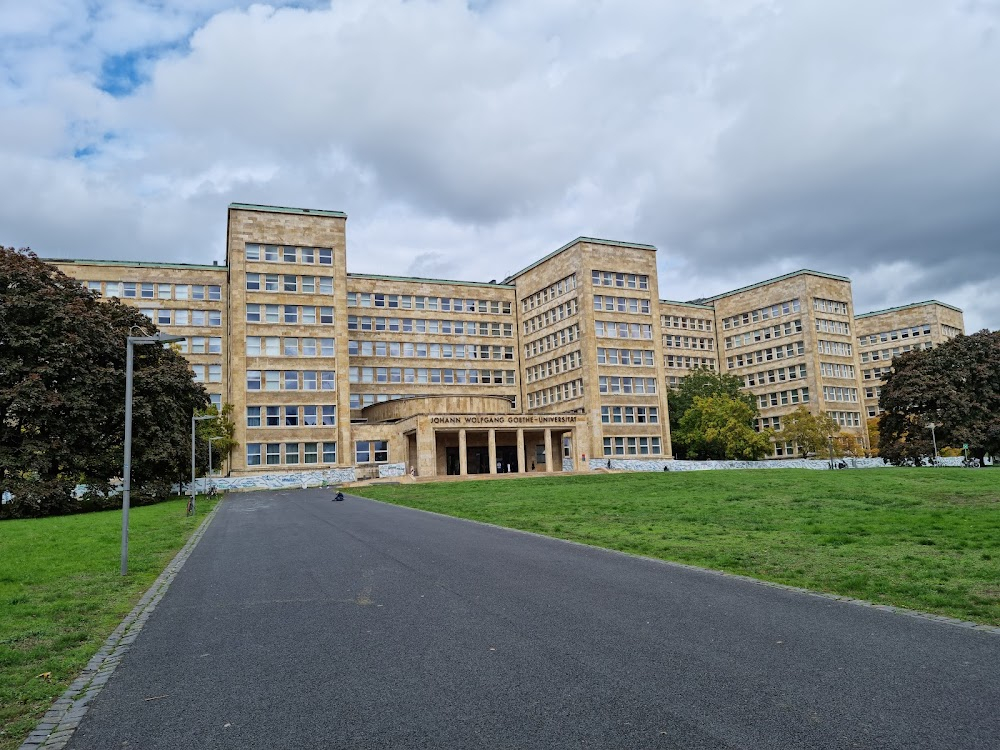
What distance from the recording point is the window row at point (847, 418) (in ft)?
305

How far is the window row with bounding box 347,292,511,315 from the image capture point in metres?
85.6

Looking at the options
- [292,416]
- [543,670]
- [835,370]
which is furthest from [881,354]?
[543,670]

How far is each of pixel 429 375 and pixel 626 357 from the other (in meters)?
22.2

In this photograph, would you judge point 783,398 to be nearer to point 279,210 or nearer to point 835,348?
point 835,348

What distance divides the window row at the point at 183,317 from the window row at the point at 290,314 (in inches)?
437

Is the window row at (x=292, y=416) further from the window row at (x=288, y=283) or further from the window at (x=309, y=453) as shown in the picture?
the window row at (x=288, y=283)

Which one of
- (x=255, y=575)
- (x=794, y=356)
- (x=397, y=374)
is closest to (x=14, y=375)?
(x=255, y=575)

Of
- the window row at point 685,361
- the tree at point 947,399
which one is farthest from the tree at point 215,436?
the window row at point 685,361

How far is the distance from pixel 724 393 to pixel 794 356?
19.0 metres

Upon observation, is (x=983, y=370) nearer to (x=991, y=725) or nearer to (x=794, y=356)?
(x=794, y=356)

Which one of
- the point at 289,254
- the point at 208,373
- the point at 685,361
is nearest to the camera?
the point at 289,254

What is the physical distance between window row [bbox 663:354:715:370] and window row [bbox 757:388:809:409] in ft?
25.5

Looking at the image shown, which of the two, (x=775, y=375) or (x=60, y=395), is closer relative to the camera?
(x=60, y=395)

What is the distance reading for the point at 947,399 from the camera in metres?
59.0
